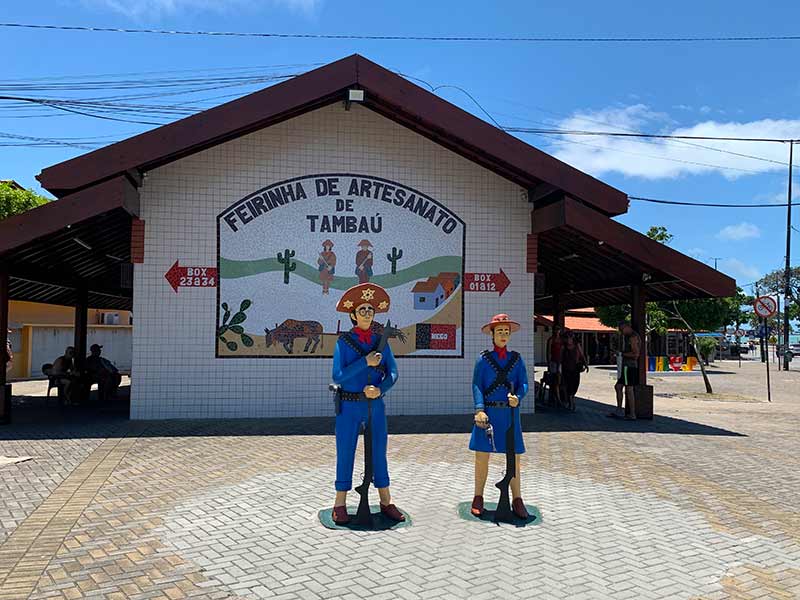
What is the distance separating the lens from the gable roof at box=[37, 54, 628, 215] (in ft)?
33.1

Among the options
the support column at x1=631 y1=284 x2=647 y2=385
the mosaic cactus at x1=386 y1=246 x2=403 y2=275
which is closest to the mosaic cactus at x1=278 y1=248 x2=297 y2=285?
the mosaic cactus at x1=386 y1=246 x2=403 y2=275

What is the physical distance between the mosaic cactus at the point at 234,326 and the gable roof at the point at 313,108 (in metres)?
2.62

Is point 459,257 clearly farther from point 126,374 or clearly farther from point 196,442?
point 126,374

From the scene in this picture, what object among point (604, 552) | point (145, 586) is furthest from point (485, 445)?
point (145, 586)

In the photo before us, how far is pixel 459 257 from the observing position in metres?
12.3

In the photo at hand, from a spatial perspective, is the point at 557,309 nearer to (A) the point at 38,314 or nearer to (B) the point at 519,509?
(B) the point at 519,509

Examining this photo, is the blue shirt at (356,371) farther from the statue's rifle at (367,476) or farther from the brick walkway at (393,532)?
the brick walkway at (393,532)

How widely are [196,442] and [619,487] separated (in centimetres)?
549

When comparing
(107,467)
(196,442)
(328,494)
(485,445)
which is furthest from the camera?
(196,442)

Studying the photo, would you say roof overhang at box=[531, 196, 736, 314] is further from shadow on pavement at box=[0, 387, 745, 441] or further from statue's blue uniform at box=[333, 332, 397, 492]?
statue's blue uniform at box=[333, 332, 397, 492]

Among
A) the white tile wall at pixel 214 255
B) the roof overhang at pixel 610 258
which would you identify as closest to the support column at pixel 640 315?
the roof overhang at pixel 610 258

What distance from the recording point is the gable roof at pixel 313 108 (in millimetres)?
10078

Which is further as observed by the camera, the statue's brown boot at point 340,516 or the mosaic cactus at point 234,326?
the mosaic cactus at point 234,326

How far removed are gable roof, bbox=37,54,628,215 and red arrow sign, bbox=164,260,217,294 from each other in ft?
5.36
